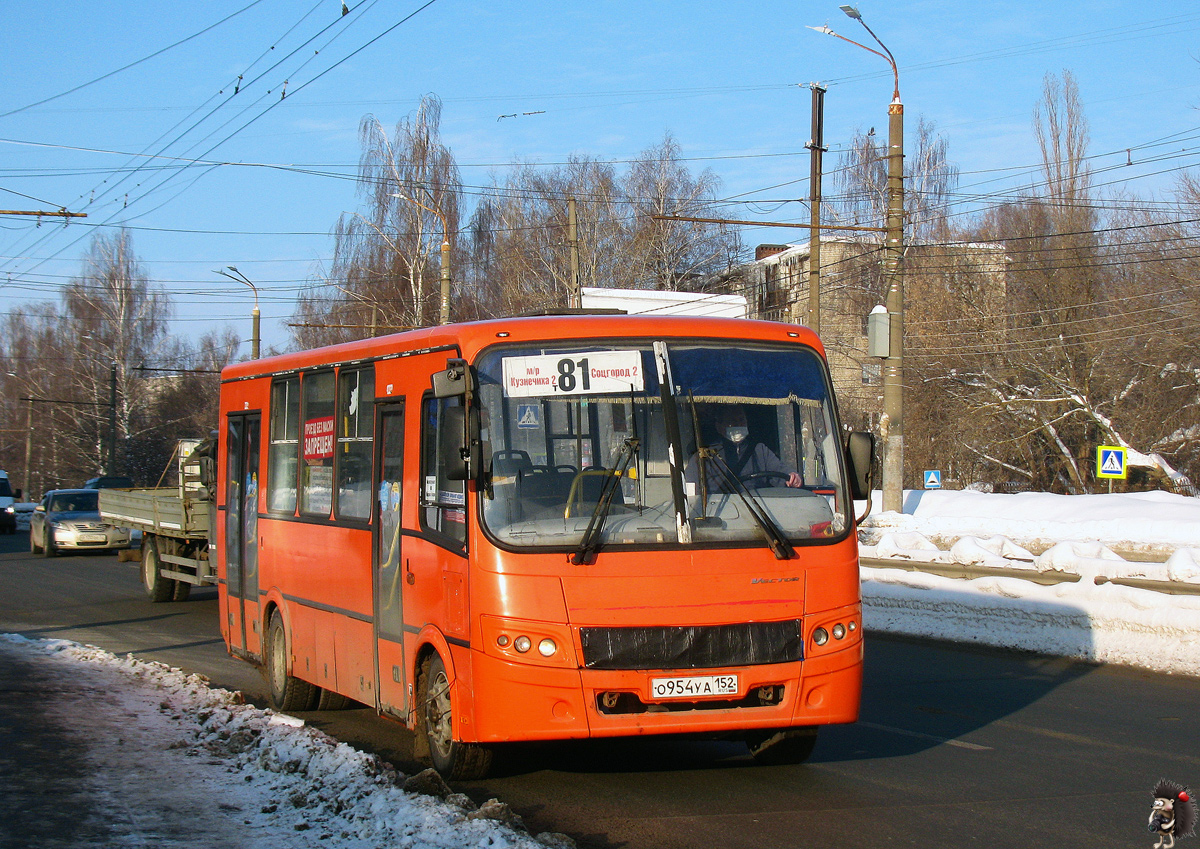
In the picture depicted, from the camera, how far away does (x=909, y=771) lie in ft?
22.7

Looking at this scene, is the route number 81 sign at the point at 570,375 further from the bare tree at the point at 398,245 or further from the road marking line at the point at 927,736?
the bare tree at the point at 398,245

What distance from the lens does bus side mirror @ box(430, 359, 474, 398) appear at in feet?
20.8

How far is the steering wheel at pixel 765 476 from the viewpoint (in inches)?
255

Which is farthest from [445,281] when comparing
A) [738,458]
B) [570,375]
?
[738,458]

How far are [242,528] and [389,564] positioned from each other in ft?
11.7

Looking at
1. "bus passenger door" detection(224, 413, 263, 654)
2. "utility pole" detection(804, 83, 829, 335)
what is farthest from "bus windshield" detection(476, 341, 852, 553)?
"utility pole" detection(804, 83, 829, 335)

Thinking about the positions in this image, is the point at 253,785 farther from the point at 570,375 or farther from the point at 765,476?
the point at 765,476

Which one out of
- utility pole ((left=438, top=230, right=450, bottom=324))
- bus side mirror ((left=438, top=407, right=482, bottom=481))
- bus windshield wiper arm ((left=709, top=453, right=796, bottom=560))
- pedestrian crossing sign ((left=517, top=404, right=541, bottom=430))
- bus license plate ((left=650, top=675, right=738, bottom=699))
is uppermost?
utility pole ((left=438, top=230, right=450, bottom=324))

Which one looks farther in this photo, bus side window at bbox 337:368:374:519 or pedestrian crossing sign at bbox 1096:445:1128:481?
pedestrian crossing sign at bbox 1096:445:1128:481

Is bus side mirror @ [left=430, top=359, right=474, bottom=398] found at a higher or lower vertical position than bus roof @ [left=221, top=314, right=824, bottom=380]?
lower

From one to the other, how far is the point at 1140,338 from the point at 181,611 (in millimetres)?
30961

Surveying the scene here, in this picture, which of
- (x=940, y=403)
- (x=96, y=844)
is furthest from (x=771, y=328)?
(x=940, y=403)

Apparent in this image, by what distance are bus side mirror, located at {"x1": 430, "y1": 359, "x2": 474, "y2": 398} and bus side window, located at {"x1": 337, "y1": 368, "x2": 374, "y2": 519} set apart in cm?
160

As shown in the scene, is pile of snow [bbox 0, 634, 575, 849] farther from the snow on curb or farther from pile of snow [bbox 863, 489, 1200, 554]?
pile of snow [bbox 863, 489, 1200, 554]
